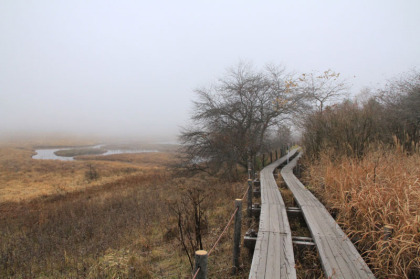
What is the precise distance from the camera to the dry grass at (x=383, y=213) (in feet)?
9.18

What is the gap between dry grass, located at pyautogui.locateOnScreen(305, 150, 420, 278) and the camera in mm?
2797

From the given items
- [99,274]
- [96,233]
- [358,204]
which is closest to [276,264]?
[358,204]

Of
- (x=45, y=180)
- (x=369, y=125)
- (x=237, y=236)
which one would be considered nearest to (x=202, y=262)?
(x=237, y=236)

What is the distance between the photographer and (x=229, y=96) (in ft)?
57.3

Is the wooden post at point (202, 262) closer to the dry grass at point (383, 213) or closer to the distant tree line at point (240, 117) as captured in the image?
the dry grass at point (383, 213)

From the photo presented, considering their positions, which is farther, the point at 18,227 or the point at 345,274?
the point at 18,227

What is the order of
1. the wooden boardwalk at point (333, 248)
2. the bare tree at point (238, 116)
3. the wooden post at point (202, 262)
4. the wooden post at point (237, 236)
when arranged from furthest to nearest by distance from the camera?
the bare tree at point (238, 116), the wooden post at point (237, 236), the wooden boardwalk at point (333, 248), the wooden post at point (202, 262)

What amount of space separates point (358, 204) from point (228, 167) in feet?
37.7

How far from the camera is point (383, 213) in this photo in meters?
3.43

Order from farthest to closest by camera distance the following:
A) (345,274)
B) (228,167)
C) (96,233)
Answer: (228,167) < (96,233) < (345,274)

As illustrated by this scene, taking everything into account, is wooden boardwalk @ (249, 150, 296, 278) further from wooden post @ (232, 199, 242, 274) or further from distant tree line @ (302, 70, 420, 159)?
distant tree line @ (302, 70, 420, 159)

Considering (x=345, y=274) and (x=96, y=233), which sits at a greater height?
(x=345, y=274)

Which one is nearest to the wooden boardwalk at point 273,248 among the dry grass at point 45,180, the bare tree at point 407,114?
the bare tree at point 407,114

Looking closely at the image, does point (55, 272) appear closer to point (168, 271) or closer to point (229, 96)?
point (168, 271)
